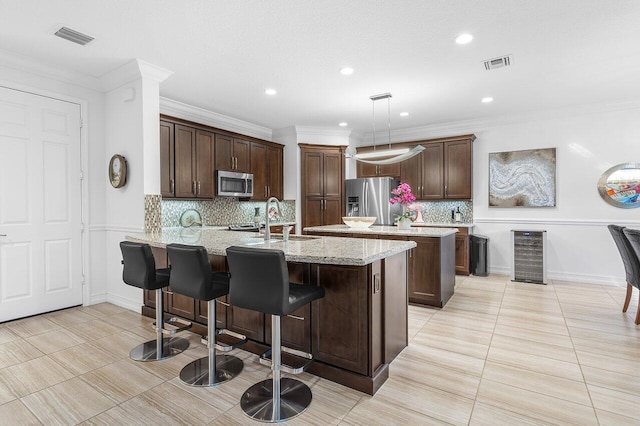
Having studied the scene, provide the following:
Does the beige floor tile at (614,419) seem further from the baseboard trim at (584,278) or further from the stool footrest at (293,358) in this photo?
the baseboard trim at (584,278)

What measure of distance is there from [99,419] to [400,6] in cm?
343

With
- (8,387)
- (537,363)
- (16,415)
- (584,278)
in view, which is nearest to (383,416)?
(537,363)

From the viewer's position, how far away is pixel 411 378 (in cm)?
228

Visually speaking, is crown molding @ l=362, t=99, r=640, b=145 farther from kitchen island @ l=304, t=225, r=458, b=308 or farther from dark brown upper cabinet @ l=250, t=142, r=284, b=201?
kitchen island @ l=304, t=225, r=458, b=308

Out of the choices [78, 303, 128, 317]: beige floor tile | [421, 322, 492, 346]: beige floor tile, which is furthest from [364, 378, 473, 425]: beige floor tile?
[78, 303, 128, 317]: beige floor tile

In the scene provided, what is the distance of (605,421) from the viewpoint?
70.6 inches

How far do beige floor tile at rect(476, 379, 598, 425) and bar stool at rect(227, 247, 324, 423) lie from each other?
1178 mm

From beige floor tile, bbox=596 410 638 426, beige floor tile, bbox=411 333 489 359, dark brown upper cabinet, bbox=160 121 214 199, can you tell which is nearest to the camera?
beige floor tile, bbox=596 410 638 426

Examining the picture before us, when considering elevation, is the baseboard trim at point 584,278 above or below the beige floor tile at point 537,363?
above

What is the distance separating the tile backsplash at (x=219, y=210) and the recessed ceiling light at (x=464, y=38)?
4100 millimetres

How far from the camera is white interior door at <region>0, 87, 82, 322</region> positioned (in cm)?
334

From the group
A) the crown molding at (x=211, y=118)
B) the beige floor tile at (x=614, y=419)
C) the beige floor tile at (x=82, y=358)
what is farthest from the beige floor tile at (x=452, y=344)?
the crown molding at (x=211, y=118)

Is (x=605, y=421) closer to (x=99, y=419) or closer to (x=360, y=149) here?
(x=99, y=419)

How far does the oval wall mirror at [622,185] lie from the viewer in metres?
4.75
